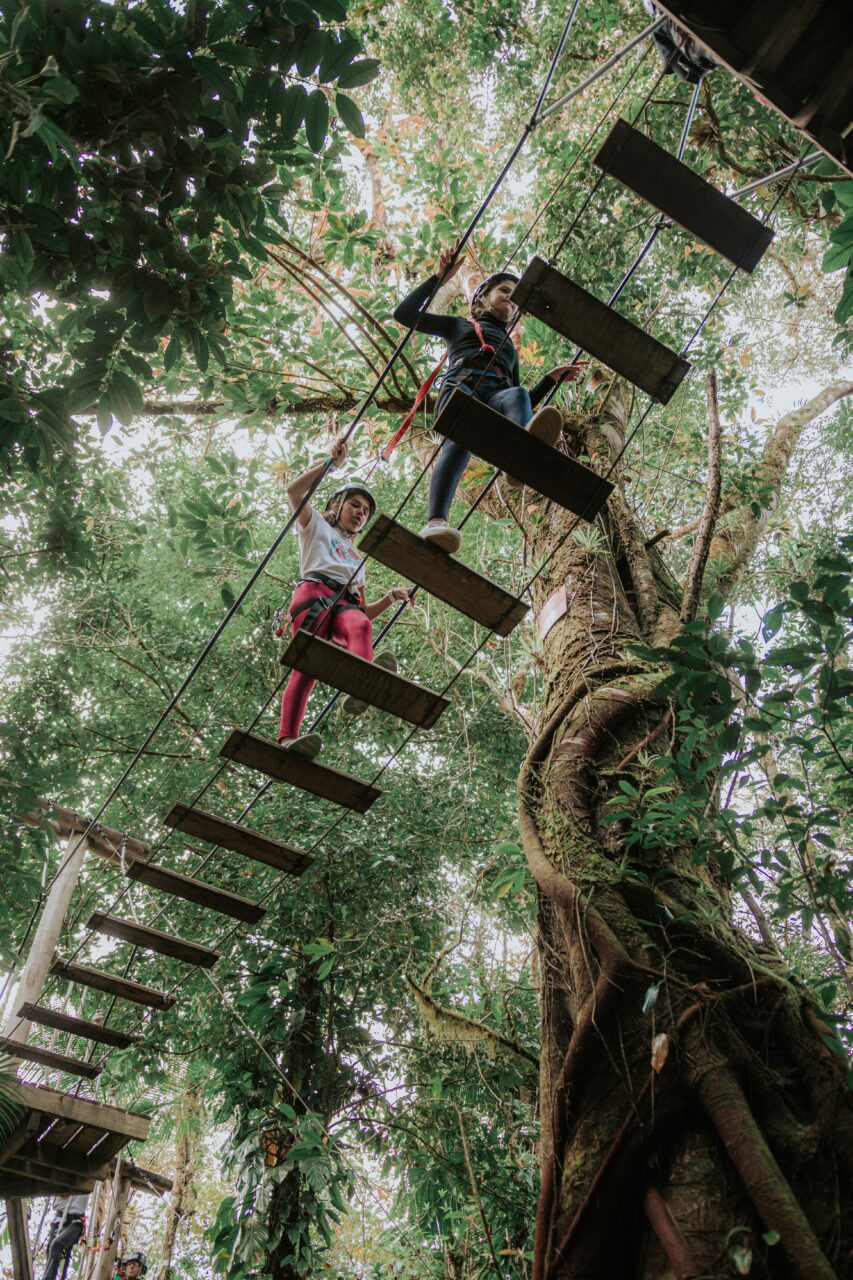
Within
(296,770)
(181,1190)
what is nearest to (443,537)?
(296,770)

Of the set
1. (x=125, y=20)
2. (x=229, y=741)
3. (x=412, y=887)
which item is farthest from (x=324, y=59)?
A: (x=412, y=887)

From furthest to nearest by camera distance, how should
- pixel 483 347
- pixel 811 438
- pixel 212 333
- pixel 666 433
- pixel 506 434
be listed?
1. pixel 811 438
2. pixel 666 433
3. pixel 483 347
4. pixel 212 333
5. pixel 506 434

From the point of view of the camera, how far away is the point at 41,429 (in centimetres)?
279

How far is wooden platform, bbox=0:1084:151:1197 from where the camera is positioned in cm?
409

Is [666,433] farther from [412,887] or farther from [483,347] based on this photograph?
[412,887]

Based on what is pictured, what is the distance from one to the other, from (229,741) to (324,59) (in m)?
1.91

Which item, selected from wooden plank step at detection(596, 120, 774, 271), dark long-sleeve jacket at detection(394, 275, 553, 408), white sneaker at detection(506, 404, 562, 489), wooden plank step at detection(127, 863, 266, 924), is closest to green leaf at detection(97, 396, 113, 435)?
dark long-sleeve jacket at detection(394, 275, 553, 408)

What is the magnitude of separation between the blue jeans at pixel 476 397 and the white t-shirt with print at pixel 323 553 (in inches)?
21.3

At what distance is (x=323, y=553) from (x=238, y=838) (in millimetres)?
1112

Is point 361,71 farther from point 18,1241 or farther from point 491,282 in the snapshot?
point 18,1241

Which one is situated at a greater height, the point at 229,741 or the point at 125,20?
the point at 125,20

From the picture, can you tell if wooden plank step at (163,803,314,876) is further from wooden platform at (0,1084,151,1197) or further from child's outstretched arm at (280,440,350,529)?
wooden platform at (0,1084,151,1197)

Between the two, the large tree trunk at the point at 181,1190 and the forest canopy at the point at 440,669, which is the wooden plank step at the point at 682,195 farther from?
the large tree trunk at the point at 181,1190

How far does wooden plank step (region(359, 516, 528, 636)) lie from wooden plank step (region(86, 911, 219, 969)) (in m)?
2.10
